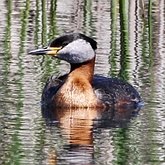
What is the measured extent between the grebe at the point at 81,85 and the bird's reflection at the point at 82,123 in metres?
0.15

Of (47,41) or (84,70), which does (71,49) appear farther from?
(47,41)

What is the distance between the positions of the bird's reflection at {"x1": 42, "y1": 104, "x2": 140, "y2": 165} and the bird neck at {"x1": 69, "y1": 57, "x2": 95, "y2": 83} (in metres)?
0.52

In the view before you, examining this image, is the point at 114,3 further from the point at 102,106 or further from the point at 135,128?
the point at 135,128

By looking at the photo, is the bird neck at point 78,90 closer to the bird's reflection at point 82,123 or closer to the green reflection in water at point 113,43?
the bird's reflection at point 82,123

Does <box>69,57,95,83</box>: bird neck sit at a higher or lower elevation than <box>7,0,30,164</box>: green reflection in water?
higher

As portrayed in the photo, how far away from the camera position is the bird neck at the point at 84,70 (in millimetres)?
12766

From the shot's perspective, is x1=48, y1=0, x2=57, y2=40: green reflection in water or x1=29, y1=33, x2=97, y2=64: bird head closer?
x1=29, y1=33, x2=97, y2=64: bird head

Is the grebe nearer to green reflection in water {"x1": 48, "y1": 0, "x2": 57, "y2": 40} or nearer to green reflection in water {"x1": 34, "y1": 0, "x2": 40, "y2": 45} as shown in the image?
green reflection in water {"x1": 34, "y1": 0, "x2": 40, "y2": 45}

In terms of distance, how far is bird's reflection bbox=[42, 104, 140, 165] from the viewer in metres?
9.57

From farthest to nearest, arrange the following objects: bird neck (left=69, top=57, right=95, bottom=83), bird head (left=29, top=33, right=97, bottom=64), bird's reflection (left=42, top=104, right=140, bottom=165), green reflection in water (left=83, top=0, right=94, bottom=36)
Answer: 1. green reflection in water (left=83, top=0, right=94, bottom=36)
2. bird neck (left=69, top=57, right=95, bottom=83)
3. bird head (left=29, top=33, right=97, bottom=64)
4. bird's reflection (left=42, top=104, right=140, bottom=165)

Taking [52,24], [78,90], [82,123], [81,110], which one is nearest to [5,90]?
[78,90]

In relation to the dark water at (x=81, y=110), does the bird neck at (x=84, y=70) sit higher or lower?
higher

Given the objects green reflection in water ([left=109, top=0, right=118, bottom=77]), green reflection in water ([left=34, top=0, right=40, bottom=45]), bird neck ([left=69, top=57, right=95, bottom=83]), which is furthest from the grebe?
green reflection in water ([left=34, top=0, right=40, bottom=45])

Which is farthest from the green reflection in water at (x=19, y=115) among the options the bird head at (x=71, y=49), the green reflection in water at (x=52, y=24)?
the bird head at (x=71, y=49)
